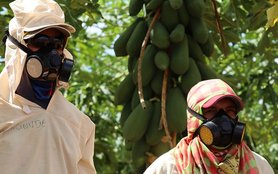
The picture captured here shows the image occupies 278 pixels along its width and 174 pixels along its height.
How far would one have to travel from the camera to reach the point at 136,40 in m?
6.77

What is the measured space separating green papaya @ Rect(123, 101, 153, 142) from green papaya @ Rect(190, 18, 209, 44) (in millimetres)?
579

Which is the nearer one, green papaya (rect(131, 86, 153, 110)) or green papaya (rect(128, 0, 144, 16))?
green papaya (rect(131, 86, 153, 110))

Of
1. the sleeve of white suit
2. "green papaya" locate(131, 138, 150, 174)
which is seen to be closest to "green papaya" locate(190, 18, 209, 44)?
"green papaya" locate(131, 138, 150, 174)

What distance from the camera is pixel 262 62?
29.4 feet

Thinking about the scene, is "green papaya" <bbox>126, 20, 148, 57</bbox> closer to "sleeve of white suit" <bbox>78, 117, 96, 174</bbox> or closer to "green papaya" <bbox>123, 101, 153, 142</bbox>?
"green papaya" <bbox>123, 101, 153, 142</bbox>

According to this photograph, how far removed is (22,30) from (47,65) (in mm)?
215

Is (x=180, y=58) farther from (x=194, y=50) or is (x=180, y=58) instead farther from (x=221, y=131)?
(x=221, y=131)

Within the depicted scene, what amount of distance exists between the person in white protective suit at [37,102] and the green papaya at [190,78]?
212 centimetres

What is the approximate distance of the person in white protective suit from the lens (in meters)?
4.31

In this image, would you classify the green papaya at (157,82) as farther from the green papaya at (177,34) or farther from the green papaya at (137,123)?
the green papaya at (177,34)

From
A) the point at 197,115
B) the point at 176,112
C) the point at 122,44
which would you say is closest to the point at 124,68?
the point at 122,44

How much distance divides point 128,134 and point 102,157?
160 cm

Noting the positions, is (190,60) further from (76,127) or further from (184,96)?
(76,127)

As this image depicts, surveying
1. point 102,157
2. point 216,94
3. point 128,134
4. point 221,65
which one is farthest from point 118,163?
point 216,94
